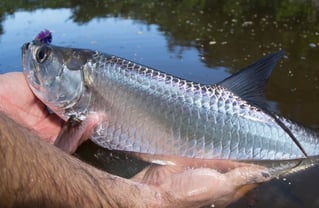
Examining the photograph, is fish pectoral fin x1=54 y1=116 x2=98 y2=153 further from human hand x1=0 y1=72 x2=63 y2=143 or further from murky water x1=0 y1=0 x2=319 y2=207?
murky water x1=0 y1=0 x2=319 y2=207

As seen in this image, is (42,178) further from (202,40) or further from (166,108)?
(202,40)

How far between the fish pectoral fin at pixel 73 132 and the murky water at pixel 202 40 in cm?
24

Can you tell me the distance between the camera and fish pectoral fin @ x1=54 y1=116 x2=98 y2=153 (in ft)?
6.15

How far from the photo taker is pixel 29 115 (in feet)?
6.64

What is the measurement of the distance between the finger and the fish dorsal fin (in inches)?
11.6

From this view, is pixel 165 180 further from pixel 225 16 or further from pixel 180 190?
pixel 225 16

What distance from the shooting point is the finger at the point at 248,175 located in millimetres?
1656

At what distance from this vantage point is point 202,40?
5055 millimetres

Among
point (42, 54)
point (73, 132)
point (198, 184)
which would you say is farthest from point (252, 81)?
point (42, 54)

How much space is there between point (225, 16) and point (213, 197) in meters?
5.16

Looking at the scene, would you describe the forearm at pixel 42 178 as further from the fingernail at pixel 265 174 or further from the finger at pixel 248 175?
the fingernail at pixel 265 174

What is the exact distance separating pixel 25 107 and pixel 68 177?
0.88 meters

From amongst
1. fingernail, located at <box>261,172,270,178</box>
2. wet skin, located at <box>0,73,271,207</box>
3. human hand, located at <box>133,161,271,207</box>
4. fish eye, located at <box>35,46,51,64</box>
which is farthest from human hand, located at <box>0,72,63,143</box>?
fingernail, located at <box>261,172,270,178</box>

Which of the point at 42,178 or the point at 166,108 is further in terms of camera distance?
the point at 166,108
